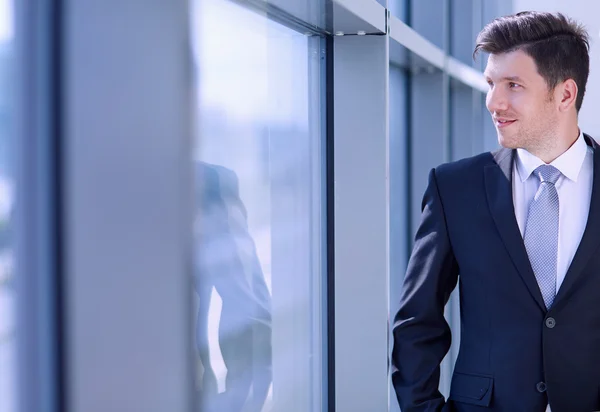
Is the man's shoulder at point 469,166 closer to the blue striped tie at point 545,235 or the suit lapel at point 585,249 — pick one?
the blue striped tie at point 545,235

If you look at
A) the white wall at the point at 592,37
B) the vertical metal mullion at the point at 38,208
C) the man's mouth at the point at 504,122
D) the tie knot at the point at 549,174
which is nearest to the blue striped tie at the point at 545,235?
the tie knot at the point at 549,174

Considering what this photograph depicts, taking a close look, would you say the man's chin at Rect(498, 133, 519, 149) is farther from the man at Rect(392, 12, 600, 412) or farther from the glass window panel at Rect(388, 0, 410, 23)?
the glass window panel at Rect(388, 0, 410, 23)

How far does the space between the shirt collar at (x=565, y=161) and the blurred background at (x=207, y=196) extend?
1.50 feet

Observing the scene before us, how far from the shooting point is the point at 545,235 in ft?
5.77

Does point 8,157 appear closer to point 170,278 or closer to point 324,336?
point 170,278

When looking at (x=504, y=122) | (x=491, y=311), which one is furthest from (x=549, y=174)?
(x=491, y=311)

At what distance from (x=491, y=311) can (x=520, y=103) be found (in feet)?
1.60

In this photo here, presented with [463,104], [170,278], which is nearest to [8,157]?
[170,278]

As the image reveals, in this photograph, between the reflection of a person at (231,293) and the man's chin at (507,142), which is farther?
the man's chin at (507,142)

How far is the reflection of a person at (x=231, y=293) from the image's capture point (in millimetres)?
1599

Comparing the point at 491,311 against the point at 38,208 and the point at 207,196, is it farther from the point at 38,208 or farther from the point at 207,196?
the point at 38,208

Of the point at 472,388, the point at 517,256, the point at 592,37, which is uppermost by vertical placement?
the point at 592,37

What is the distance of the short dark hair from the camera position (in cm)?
192

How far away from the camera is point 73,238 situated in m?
0.95
